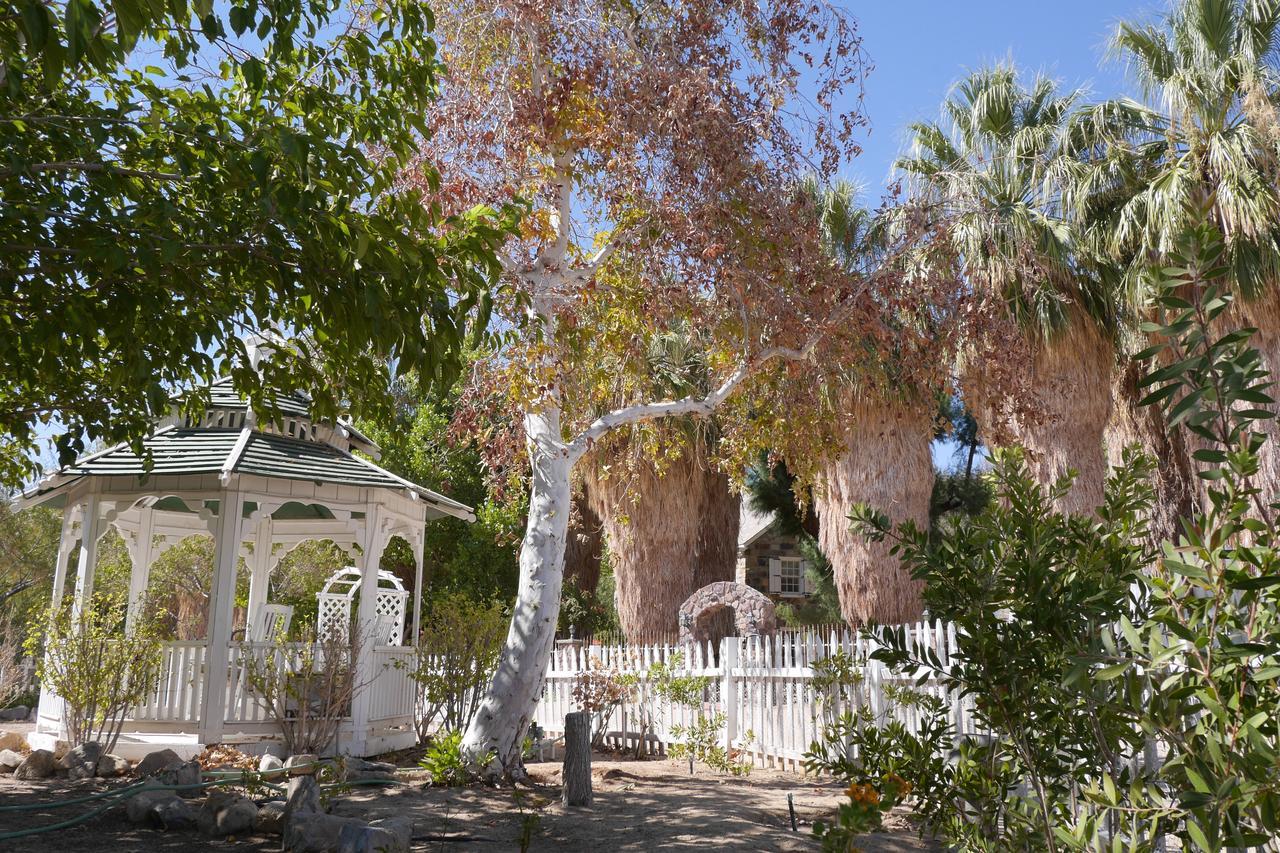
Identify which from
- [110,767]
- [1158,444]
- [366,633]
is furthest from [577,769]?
[1158,444]

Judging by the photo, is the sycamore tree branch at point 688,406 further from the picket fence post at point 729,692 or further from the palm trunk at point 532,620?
the picket fence post at point 729,692

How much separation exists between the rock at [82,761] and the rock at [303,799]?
3807 millimetres

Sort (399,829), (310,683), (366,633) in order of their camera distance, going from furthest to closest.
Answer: (366,633), (310,683), (399,829)

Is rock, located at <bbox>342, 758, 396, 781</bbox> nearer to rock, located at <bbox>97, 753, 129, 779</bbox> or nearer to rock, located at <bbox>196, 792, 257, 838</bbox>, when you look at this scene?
rock, located at <bbox>196, 792, 257, 838</bbox>

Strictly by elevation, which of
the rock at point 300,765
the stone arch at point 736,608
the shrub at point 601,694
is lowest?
the rock at point 300,765

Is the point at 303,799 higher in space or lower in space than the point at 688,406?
lower

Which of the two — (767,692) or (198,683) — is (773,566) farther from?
(198,683)

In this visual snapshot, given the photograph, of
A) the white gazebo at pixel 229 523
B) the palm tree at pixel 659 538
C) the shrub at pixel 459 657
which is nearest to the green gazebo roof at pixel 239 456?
the white gazebo at pixel 229 523

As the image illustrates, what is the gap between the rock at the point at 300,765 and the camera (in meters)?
9.53

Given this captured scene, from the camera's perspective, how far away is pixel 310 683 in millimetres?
10828

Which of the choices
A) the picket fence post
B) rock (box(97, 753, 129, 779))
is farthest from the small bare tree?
the picket fence post

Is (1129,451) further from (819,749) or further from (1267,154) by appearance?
(1267,154)

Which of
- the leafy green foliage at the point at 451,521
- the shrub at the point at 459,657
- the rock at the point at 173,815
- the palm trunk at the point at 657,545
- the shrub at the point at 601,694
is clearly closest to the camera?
the rock at the point at 173,815

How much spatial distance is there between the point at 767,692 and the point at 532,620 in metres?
3.33
